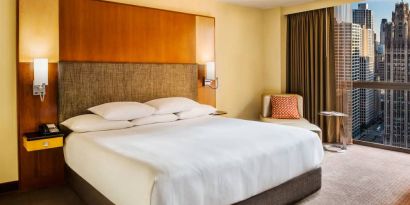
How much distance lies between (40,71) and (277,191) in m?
2.49

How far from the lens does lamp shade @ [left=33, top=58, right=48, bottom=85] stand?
2.99 m

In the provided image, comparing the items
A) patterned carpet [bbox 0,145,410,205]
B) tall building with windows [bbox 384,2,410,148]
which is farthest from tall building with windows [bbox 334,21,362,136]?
patterned carpet [bbox 0,145,410,205]

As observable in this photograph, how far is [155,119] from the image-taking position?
347cm

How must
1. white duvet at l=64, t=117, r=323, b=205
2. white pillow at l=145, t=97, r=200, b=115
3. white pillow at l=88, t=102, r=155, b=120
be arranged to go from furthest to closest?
white pillow at l=145, t=97, r=200, b=115 → white pillow at l=88, t=102, r=155, b=120 → white duvet at l=64, t=117, r=323, b=205

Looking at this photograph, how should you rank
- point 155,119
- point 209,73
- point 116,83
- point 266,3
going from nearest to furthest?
point 155,119 → point 116,83 → point 209,73 → point 266,3

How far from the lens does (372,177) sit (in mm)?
3322

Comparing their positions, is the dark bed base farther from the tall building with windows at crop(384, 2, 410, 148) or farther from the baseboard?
the tall building with windows at crop(384, 2, 410, 148)

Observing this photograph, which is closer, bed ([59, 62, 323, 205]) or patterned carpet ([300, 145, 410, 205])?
bed ([59, 62, 323, 205])

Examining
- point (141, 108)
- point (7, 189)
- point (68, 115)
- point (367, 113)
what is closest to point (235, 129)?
point (141, 108)

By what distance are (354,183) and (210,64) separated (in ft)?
7.95

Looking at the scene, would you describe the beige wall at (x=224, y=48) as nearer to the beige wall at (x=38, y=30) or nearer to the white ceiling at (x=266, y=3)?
the beige wall at (x=38, y=30)

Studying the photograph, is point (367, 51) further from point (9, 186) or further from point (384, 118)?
point (9, 186)

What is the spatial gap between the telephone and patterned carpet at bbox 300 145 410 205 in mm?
2401

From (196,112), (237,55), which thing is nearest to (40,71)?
(196,112)
